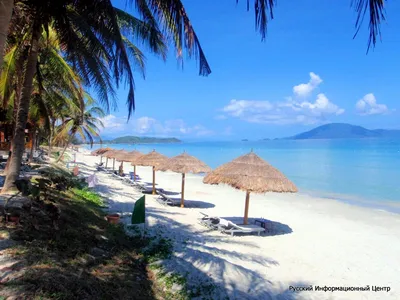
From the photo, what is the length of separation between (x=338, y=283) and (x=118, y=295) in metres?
3.66

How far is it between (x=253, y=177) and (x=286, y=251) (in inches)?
77.6

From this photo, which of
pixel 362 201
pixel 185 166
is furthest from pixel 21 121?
pixel 362 201

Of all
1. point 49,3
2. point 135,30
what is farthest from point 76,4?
point 135,30

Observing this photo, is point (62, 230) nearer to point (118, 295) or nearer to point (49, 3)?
point (118, 295)

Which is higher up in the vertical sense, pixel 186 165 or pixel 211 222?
pixel 186 165

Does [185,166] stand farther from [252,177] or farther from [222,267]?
[222,267]

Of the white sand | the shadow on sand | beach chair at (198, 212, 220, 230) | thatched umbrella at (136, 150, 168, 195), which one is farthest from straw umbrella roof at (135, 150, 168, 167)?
the shadow on sand

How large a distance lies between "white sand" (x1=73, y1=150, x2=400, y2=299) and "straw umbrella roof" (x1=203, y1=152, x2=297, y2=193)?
1176mm

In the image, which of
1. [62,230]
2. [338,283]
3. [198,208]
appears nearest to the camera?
[62,230]

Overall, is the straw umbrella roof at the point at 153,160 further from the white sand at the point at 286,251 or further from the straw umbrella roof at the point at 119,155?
the straw umbrella roof at the point at 119,155

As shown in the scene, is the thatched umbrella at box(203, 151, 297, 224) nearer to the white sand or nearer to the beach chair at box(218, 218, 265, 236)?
the beach chair at box(218, 218, 265, 236)

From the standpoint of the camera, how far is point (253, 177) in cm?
818

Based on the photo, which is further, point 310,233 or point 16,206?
point 310,233

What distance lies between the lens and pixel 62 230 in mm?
4898
